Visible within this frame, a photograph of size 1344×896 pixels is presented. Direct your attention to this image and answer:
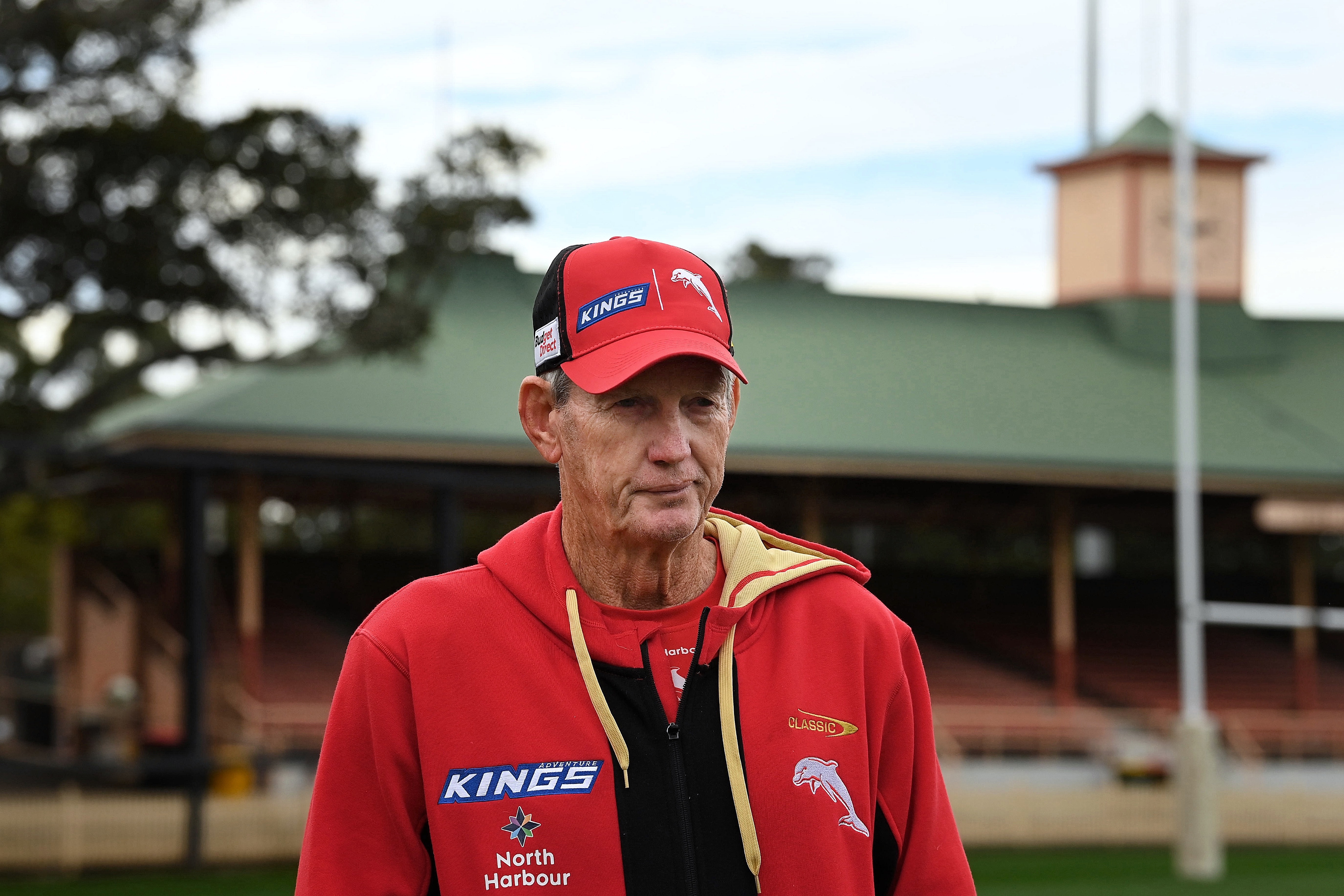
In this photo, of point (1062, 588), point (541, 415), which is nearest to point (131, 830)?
point (1062, 588)

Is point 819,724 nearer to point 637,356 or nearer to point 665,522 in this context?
point 665,522

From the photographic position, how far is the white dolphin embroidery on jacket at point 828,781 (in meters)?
2.48

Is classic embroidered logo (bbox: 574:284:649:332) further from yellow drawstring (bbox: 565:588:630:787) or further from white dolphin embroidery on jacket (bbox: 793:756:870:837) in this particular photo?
white dolphin embroidery on jacket (bbox: 793:756:870:837)

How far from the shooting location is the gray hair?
2.53m

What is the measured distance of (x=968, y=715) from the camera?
24109 millimetres

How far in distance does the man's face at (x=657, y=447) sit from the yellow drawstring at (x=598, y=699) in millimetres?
151

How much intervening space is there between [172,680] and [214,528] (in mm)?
13375

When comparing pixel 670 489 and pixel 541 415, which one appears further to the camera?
pixel 541 415

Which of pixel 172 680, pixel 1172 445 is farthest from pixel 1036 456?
pixel 172 680

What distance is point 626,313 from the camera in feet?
8.16

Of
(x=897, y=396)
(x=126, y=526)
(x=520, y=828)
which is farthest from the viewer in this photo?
(x=126, y=526)

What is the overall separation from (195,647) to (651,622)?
15809 mm

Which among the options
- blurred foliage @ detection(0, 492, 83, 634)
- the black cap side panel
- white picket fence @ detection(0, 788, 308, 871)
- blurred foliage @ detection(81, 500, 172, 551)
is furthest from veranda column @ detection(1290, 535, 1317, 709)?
the black cap side panel

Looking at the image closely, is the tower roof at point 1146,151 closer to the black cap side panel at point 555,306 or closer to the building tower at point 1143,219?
the building tower at point 1143,219
